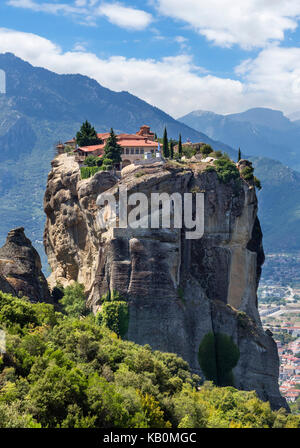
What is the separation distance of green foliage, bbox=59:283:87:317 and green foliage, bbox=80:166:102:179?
1096cm

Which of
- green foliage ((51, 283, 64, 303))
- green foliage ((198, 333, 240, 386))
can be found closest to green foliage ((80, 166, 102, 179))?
green foliage ((51, 283, 64, 303))

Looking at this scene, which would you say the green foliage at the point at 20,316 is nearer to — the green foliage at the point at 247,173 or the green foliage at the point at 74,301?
the green foliage at the point at 74,301


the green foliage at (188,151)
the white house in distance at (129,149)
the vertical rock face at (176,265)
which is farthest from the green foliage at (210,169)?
the green foliage at (188,151)

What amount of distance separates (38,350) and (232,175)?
37.2 metres

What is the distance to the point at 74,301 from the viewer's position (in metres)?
62.6

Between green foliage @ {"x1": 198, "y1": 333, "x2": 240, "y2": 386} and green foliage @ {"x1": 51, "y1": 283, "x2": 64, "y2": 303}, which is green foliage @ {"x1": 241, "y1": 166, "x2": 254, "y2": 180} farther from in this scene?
green foliage @ {"x1": 51, "y1": 283, "x2": 64, "y2": 303}

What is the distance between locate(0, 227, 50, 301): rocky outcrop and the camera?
2137 inches

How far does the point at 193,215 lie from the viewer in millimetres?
63031

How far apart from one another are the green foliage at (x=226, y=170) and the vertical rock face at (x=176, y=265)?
2.10 ft

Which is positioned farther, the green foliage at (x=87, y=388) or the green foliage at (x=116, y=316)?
the green foliage at (x=116, y=316)

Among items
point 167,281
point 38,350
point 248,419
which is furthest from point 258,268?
point 38,350

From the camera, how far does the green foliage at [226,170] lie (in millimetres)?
65688

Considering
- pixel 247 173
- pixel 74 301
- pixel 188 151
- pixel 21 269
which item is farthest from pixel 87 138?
pixel 21 269

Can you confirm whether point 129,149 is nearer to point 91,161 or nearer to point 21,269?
point 91,161
